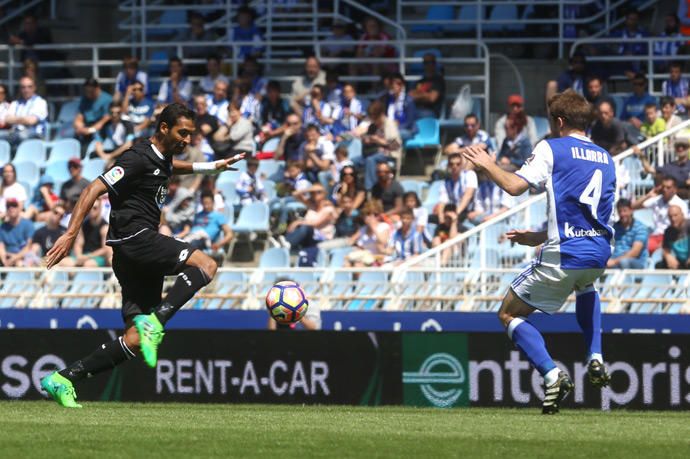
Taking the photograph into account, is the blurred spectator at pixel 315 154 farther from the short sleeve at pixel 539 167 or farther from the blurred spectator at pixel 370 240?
the short sleeve at pixel 539 167

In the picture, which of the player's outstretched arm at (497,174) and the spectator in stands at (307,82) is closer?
the player's outstretched arm at (497,174)

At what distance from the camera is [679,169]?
18.1 m

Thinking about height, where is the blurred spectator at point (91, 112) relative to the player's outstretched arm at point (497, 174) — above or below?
above

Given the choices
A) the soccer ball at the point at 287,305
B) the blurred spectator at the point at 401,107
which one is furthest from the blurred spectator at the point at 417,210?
the soccer ball at the point at 287,305

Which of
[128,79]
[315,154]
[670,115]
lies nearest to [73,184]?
[128,79]

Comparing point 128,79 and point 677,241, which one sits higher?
point 128,79

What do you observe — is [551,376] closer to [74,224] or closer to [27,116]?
[74,224]

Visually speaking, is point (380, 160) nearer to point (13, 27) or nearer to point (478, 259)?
point (478, 259)

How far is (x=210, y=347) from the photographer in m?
14.0

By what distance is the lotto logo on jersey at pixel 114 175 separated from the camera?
1054 centimetres

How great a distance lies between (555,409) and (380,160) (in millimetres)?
9709

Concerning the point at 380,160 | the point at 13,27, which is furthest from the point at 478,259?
the point at 13,27

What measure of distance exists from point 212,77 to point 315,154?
9.18 feet

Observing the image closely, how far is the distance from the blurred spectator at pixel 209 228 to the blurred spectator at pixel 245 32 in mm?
4122
